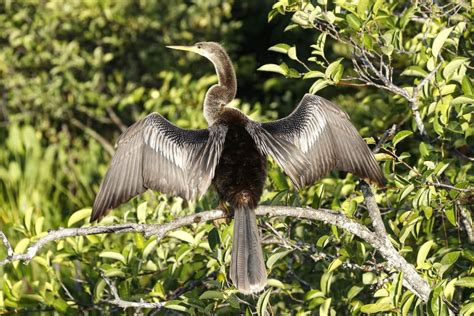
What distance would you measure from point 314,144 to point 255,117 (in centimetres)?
112

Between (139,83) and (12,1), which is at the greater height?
(12,1)

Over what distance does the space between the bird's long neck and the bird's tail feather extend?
2.84 feet

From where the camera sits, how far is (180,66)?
716 cm

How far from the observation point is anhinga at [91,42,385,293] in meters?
3.16

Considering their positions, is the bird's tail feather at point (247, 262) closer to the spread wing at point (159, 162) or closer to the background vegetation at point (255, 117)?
the background vegetation at point (255, 117)

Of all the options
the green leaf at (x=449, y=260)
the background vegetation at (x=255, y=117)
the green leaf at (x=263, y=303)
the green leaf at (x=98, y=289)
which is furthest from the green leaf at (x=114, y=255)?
the green leaf at (x=449, y=260)

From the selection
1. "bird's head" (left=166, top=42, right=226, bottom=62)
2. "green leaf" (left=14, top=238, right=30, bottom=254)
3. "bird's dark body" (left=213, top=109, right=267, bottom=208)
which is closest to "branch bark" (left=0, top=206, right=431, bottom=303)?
"bird's dark body" (left=213, top=109, right=267, bottom=208)

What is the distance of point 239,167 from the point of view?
3.40 metres

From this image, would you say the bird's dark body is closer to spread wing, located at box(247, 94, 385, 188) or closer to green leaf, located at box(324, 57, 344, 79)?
spread wing, located at box(247, 94, 385, 188)

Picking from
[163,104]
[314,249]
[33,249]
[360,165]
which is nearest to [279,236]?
[314,249]

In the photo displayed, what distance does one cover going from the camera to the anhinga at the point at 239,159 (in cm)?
316

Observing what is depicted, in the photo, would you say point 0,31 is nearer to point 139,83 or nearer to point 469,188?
point 139,83

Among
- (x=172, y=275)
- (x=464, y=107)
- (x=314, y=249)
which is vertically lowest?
(x=172, y=275)

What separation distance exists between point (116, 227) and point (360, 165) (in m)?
1.03
